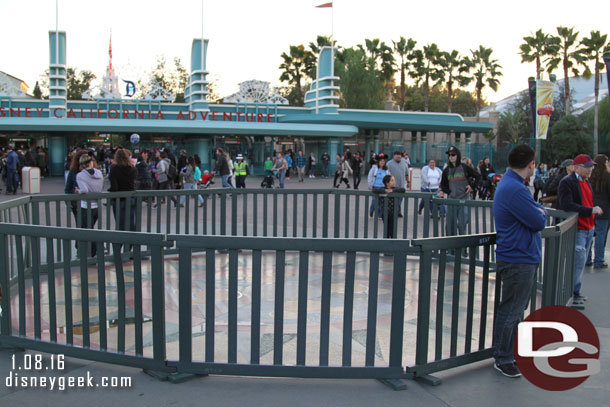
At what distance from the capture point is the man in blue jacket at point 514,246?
4.55 m

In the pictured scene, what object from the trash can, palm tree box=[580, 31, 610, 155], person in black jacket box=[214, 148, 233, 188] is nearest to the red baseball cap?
person in black jacket box=[214, 148, 233, 188]

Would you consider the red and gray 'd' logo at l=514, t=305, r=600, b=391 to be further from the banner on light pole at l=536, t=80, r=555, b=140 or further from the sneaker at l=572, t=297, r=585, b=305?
the banner on light pole at l=536, t=80, r=555, b=140

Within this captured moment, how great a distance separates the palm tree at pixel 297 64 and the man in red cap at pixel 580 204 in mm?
54960

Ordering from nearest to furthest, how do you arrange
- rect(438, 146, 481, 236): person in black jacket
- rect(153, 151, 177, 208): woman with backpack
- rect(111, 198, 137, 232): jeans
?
rect(111, 198, 137, 232): jeans
rect(438, 146, 481, 236): person in black jacket
rect(153, 151, 177, 208): woman with backpack

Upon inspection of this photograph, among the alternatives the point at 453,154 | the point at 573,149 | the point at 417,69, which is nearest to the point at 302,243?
the point at 453,154

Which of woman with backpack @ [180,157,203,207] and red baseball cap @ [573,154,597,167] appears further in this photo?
woman with backpack @ [180,157,203,207]

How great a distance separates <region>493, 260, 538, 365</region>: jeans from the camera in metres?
4.63

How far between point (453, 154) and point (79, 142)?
1223 inches

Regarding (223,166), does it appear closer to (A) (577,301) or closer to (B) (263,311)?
(B) (263,311)

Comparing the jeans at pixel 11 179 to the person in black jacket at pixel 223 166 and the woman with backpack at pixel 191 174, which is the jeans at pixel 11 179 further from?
the person in black jacket at pixel 223 166

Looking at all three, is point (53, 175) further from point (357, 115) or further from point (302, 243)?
point (302, 243)

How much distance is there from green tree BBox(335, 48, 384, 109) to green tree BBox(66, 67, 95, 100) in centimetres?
3591

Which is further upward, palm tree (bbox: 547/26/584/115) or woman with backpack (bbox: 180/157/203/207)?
palm tree (bbox: 547/26/584/115)

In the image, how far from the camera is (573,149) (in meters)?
51.3
